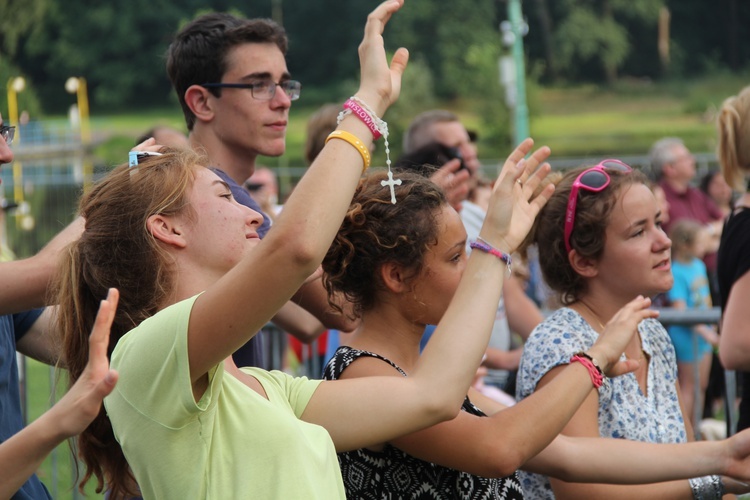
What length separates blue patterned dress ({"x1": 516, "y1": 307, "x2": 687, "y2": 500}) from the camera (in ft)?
9.62

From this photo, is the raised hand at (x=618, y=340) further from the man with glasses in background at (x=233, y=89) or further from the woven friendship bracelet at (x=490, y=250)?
the man with glasses in background at (x=233, y=89)

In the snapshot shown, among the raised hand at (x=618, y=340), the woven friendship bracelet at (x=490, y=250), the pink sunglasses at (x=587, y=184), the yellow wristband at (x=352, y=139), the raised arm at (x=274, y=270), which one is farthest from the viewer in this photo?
the pink sunglasses at (x=587, y=184)

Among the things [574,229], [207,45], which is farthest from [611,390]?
[207,45]

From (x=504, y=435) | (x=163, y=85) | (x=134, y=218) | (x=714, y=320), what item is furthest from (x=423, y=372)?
(x=163, y=85)

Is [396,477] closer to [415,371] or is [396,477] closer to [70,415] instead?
[415,371]

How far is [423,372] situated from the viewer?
2158 millimetres

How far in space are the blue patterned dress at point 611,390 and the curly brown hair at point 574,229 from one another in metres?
0.17

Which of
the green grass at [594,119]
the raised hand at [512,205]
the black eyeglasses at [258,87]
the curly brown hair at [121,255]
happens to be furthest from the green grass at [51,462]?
the green grass at [594,119]

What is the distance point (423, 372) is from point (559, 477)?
0.81 metres

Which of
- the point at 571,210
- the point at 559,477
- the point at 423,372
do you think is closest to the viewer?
the point at 423,372

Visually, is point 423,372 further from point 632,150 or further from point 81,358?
point 632,150

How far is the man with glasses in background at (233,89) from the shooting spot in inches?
142

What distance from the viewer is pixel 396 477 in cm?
242

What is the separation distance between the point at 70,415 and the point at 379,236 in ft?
3.34
